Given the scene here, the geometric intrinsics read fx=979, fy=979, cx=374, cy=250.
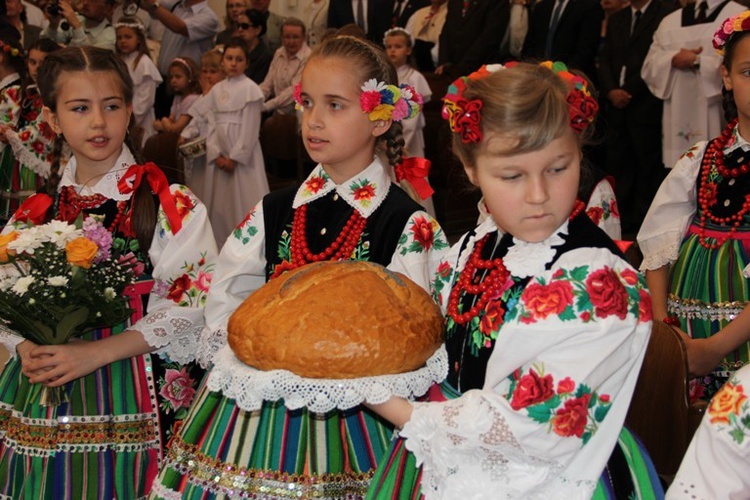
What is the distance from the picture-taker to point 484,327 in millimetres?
1983

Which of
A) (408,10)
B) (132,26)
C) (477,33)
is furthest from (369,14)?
(132,26)

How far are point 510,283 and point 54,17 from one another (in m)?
7.49

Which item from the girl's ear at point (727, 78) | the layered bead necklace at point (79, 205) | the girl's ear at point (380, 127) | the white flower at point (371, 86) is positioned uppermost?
the white flower at point (371, 86)

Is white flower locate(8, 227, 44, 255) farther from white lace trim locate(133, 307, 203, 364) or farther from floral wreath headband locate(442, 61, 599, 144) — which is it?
floral wreath headband locate(442, 61, 599, 144)

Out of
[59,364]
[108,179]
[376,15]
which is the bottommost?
[59,364]

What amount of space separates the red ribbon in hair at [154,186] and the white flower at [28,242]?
31 cm

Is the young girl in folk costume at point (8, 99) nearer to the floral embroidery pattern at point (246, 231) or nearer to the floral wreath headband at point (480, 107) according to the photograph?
the floral embroidery pattern at point (246, 231)

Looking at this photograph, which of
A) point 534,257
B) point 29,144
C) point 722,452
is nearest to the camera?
point 722,452

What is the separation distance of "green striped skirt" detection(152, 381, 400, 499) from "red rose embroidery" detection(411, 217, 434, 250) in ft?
1.67

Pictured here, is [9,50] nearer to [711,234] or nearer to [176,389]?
[176,389]

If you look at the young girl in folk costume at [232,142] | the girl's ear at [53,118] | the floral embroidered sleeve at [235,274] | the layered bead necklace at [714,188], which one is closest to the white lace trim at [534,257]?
the floral embroidered sleeve at [235,274]

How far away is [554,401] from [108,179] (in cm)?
163

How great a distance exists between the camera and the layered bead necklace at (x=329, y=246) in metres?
2.54

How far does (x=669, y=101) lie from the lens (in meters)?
6.72
